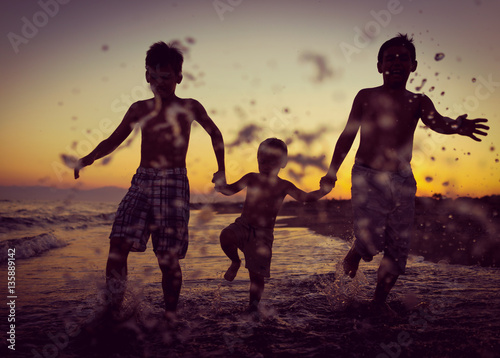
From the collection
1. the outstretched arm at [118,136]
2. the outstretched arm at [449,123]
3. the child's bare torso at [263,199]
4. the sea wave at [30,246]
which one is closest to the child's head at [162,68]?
the outstretched arm at [118,136]

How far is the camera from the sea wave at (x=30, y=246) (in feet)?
24.4

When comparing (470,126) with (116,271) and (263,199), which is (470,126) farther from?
(116,271)

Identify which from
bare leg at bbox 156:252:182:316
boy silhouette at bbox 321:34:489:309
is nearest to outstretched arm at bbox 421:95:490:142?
boy silhouette at bbox 321:34:489:309

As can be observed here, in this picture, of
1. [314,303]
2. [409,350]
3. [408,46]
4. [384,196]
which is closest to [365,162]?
[384,196]

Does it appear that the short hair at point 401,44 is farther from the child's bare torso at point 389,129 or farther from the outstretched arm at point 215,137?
the outstretched arm at point 215,137

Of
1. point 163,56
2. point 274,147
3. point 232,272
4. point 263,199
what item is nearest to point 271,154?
point 274,147

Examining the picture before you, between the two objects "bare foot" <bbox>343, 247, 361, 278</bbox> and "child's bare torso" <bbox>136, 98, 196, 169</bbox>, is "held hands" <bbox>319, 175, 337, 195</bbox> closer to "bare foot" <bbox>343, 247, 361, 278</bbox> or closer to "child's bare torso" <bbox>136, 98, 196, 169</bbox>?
"bare foot" <bbox>343, 247, 361, 278</bbox>

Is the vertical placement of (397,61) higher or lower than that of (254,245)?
higher

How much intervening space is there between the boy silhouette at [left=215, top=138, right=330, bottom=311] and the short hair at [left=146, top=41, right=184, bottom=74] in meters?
1.10

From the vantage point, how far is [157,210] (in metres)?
3.47

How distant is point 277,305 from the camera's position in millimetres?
3875

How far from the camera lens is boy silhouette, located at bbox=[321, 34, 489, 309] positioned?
3.66 m

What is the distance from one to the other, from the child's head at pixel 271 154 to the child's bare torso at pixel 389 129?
75 centimetres

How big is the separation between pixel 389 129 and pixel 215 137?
5.32 ft
